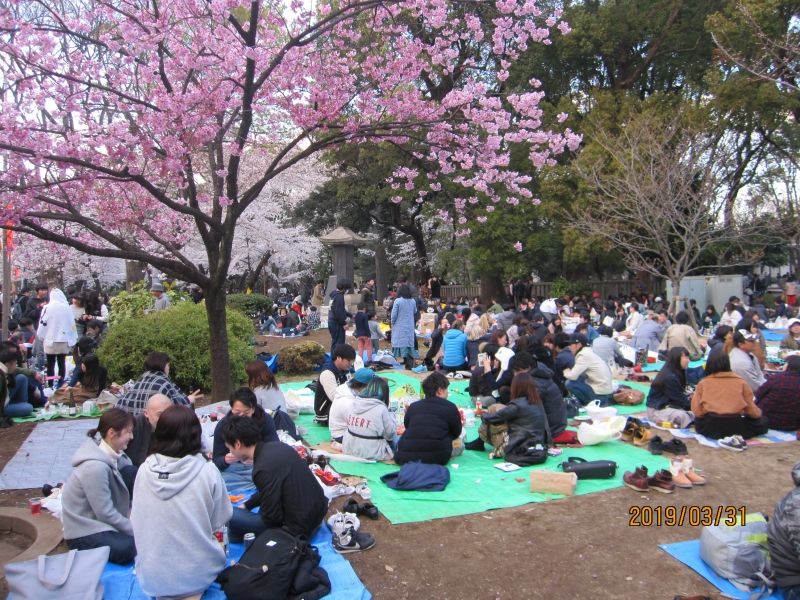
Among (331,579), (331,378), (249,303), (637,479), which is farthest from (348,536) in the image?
(249,303)

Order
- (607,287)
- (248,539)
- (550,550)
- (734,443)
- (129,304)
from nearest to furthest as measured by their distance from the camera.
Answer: (248,539), (550,550), (734,443), (129,304), (607,287)

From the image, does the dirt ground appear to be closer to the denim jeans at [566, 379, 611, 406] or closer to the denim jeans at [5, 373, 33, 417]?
the denim jeans at [566, 379, 611, 406]

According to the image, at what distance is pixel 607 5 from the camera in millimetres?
19719

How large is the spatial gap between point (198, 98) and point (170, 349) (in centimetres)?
392

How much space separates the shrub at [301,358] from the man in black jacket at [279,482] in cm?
733

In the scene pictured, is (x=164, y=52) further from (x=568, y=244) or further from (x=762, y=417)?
(x=568, y=244)

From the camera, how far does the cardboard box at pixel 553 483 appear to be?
208 inches

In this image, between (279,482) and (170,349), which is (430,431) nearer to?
(279,482)

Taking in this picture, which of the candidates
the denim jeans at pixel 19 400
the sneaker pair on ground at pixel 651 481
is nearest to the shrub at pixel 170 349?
the denim jeans at pixel 19 400

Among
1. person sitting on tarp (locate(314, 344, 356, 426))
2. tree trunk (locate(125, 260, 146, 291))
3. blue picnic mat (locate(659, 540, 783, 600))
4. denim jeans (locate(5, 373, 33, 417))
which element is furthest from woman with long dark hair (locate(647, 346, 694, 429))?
tree trunk (locate(125, 260, 146, 291))

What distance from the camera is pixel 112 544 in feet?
13.0

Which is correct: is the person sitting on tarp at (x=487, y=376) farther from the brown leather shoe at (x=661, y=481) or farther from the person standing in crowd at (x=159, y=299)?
the person standing in crowd at (x=159, y=299)

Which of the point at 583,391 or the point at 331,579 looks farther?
the point at 583,391

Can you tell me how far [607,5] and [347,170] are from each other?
10551mm
